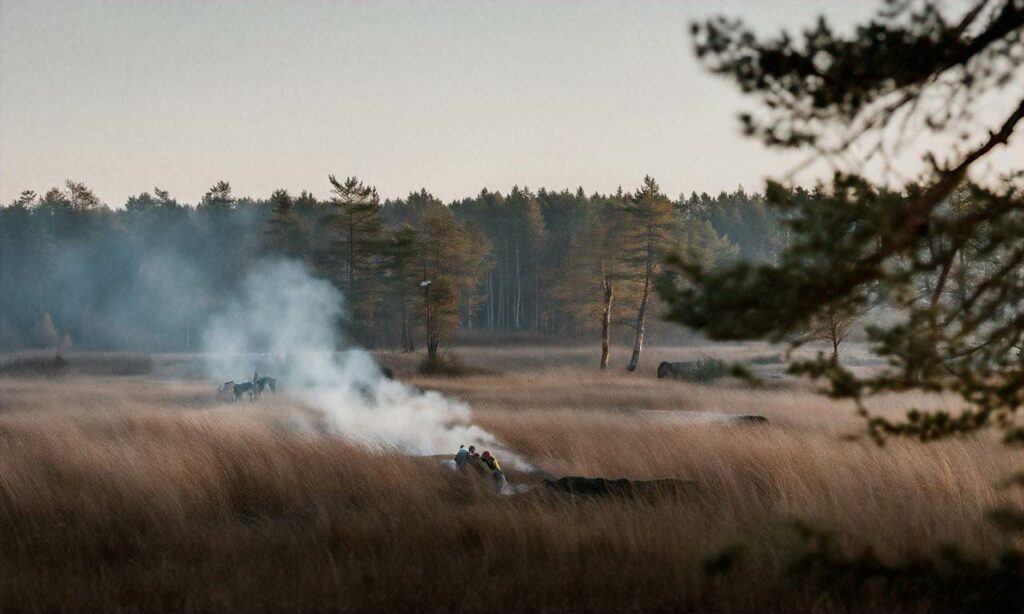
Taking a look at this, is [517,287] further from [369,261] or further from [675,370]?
[675,370]

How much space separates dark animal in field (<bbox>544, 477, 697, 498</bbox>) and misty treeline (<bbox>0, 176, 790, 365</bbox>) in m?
32.8

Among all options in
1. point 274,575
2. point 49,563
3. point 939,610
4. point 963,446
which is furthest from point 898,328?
point 963,446

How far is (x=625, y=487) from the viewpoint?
858 cm

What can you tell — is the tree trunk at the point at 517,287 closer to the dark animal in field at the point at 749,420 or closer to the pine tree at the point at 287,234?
the pine tree at the point at 287,234

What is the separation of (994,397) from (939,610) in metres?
1.86

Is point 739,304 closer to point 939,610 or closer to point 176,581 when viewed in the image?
point 939,610

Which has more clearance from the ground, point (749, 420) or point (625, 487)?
point (625, 487)

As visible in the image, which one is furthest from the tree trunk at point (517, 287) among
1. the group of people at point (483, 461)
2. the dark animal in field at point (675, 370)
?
the group of people at point (483, 461)

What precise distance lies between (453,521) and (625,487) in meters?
2.13

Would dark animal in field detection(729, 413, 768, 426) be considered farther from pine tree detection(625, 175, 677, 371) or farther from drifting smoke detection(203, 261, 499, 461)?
pine tree detection(625, 175, 677, 371)

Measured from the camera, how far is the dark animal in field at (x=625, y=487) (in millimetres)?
8453

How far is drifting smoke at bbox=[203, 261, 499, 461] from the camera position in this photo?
1486 centimetres

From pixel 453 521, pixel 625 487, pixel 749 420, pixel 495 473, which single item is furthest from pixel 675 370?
pixel 453 521

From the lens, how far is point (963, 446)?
409 inches
